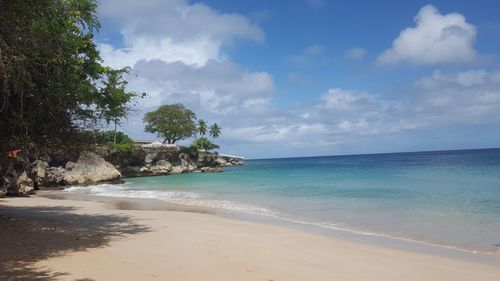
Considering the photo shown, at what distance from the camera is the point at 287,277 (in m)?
7.23

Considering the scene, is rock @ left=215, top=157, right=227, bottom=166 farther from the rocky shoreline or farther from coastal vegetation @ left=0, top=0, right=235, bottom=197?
coastal vegetation @ left=0, top=0, right=235, bottom=197

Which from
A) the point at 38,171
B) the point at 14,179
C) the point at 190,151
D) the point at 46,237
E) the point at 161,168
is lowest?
the point at 46,237

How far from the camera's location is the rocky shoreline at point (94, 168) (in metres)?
22.2

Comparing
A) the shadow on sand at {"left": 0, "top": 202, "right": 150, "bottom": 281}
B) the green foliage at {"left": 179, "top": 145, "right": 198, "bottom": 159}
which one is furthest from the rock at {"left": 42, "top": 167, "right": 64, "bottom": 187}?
the green foliage at {"left": 179, "top": 145, "right": 198, "bottom": 159}

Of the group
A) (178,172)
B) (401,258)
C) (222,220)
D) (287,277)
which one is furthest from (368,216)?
(178,172)

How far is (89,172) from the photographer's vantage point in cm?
4041

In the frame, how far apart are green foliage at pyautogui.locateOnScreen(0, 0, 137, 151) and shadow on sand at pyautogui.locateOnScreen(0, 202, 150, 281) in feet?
7.25

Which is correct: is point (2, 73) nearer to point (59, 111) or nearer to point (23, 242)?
point (59, 111)

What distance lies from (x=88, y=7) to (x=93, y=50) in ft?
4.28

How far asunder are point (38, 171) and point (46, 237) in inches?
982

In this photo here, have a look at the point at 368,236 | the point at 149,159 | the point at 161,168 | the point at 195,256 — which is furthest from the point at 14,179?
the point at 161,168

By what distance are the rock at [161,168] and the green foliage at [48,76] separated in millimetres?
48508

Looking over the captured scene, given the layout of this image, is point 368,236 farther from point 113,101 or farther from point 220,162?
point 220,162

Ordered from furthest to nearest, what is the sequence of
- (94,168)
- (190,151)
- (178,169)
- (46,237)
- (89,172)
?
(190,151)
(178,169)
(94,168)
(89,172)
(46,237)
